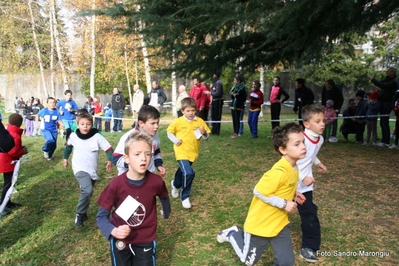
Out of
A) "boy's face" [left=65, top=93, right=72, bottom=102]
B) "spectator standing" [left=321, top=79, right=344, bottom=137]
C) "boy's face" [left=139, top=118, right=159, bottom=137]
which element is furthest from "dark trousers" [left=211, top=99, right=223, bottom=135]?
"boy's face" [left=139, top=118, right=159, bottom=137]

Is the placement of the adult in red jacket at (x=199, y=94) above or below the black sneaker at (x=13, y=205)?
above

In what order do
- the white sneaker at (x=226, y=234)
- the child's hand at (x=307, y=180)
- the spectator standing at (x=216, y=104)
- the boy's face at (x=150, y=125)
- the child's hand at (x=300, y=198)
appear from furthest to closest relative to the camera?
the spectator standing at (x=216, y=104), the boy's face at (x=150, y=125), the white sneaker at (x=226, y=234), the child's hand at (x=307, y=180), the child's hand at (x=300, y=198)

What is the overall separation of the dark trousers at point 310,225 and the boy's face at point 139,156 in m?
1.87

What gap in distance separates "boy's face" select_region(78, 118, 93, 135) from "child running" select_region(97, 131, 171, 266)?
2013 mm

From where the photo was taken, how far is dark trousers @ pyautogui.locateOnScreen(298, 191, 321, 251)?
3641 millimetres

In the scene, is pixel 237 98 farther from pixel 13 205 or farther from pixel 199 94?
pixel 13 205

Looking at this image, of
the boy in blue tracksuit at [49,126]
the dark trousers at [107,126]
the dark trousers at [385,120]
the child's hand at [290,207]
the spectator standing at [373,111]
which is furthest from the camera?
the dark trousers at [107,126]

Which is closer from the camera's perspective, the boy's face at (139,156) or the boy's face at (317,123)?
the boy's face at (139,156)

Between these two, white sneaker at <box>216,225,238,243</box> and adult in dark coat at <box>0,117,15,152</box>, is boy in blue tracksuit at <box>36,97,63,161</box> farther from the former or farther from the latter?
white sneaker at <box>216,225,238,243</box>

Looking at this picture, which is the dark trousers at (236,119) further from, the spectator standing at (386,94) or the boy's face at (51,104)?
the boy's face at (51,104)

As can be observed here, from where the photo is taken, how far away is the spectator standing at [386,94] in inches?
356

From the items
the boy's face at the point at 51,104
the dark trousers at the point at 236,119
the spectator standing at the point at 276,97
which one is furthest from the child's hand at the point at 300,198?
the dark trousers at the point at 236,119

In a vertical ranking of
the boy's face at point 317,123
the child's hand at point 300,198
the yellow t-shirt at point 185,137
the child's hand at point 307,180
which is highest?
the boy's face at point 317,123

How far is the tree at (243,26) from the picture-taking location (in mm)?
5199
